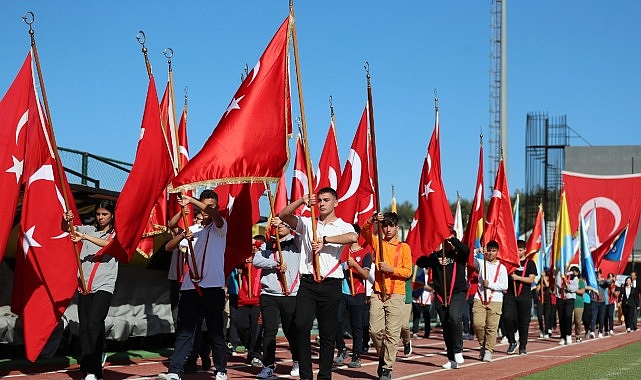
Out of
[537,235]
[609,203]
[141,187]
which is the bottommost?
[141,187]

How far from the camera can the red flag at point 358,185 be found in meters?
17.3

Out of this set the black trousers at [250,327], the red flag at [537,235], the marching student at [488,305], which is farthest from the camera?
the red flag at [537,235]

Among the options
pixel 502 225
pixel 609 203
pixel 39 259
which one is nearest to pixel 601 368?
pixel 502 225

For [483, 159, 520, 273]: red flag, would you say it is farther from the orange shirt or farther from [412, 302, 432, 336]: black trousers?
[412, 302, 432, 336]: black trousers

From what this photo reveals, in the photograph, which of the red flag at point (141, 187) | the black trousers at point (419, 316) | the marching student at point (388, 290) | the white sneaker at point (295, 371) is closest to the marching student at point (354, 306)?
the white sneaker at point (295, 371)

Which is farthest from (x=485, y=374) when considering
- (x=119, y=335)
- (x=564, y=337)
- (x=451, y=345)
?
(x=564, y=337)

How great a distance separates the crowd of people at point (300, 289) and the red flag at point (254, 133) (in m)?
0.45

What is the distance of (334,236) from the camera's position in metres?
11.9

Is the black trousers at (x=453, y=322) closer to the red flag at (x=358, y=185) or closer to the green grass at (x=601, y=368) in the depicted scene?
the green grass at (x=601, y=368)

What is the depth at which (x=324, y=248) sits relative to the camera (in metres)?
12.0

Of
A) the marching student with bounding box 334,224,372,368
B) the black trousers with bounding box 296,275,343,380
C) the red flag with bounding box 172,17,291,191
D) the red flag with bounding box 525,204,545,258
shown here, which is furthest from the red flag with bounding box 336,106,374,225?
the red flag with bounding box 525,204,545,258

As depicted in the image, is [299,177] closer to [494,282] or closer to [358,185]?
[358,185]

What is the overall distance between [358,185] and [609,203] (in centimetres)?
1785

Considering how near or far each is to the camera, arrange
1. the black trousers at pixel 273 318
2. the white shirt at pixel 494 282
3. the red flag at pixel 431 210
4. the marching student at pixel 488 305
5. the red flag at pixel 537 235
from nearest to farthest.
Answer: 1. the black trousers at pixel 273 318
2. the red flag at pixel 431 210
3. the marching student at pixel 488 305
4. the white shirt at pixel 494 282
5. the red flag at pixel 537 235
